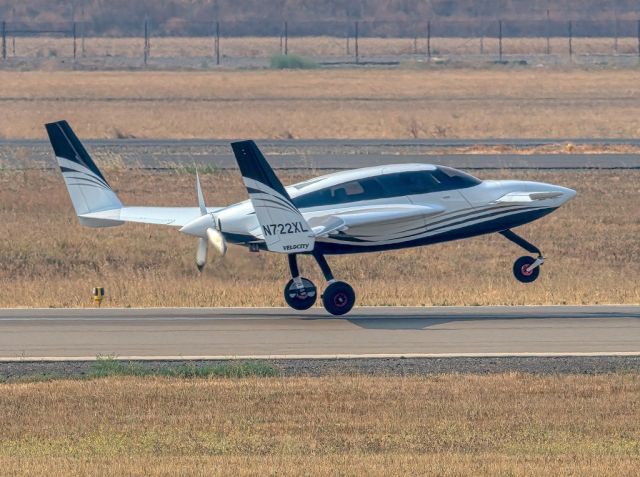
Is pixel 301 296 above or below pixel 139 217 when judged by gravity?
below

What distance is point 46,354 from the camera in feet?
61.7

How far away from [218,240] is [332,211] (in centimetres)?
200

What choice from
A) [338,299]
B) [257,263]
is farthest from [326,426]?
A: [257,263]

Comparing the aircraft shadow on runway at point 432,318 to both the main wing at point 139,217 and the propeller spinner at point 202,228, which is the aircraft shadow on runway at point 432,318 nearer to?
the propeller spinner at point 202,228

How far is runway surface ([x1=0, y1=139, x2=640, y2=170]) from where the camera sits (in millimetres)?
48688

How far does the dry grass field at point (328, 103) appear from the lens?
67312mm

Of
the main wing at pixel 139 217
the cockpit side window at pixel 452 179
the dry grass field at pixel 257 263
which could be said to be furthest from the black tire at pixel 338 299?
the main wing at pixel 139 217

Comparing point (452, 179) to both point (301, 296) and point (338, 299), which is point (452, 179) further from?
point (301, 296)

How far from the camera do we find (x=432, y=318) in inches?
870

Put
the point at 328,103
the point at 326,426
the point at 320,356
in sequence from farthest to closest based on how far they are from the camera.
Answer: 1. the point at 328,103
2. the point at 320,356
3. the point at 326,426

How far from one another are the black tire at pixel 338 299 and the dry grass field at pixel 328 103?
4176cm

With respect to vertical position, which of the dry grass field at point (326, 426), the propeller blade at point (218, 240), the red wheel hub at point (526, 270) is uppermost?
the propeller blade at point (218, 240)

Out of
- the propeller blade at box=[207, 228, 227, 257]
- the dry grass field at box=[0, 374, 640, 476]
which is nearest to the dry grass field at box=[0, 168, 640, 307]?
the propeller blade at box=[207, 228, 227, 257]

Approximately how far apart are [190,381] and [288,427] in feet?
9.90
